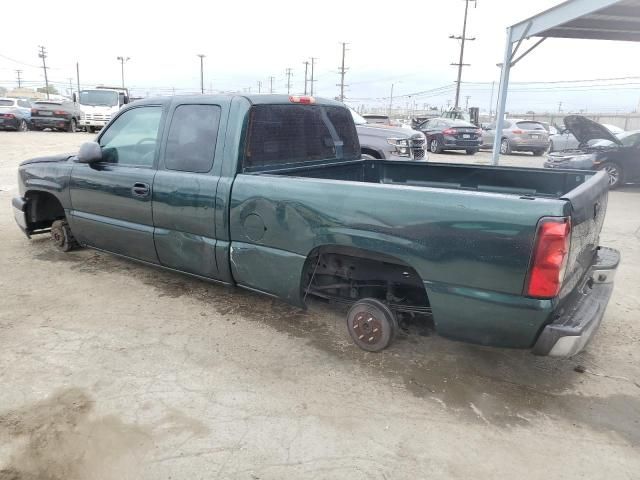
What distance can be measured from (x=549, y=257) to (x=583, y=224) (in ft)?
1.67

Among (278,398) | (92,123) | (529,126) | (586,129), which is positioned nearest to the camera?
(278,398)

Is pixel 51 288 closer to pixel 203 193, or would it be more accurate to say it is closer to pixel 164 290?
pixel 164 290

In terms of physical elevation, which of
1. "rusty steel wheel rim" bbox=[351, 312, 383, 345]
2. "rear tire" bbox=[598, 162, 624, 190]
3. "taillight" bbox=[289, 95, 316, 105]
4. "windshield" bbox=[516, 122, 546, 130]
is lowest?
"rusty steel wheel rim" bbox=[351, 312, 383, 345]

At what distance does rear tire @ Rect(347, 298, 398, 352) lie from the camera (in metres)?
3.28

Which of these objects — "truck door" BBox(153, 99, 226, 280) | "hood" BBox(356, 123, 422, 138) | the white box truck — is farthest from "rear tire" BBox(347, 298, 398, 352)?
the white box truck

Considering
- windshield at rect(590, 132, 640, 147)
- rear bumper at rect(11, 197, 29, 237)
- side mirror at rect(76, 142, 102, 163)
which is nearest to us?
side mirror at rect(76, 142, 102, 163)

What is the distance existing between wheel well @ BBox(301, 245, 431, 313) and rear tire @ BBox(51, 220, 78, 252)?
339cm

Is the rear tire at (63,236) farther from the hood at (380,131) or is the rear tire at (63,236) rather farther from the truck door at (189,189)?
the hood at (380,131)

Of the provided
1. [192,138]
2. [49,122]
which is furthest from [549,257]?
[49,122]

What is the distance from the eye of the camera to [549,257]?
2467mm

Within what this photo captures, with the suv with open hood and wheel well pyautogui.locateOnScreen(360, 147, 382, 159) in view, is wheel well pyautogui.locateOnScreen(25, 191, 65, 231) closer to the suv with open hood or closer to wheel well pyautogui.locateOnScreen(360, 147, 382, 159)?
wheel well pyautogui.locateOnScreen(360, 147, 382, 159)

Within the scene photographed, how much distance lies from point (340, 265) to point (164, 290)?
2.01 meters

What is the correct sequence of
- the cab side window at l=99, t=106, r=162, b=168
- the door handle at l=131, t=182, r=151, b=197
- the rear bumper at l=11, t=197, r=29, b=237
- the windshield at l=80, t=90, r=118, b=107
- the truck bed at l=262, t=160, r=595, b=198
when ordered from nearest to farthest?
the truck bed at l=262, t=160, r=595, b=198 → the door handle at l=131, t=182, r=151, b=197 → the cab side window at l=99, t=106, r=162, b=168 → the rear bumper at l=11, t=197, r=29, b=237 → the windshield at l=80, t=90, r=118, b=107

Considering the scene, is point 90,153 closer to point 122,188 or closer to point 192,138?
point 122,188
